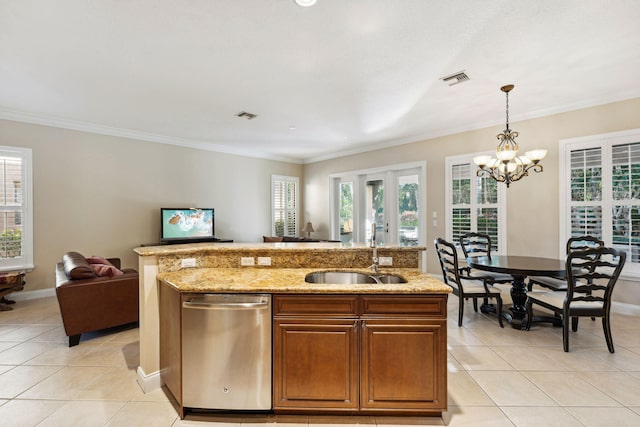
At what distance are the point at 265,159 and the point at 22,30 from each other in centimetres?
526

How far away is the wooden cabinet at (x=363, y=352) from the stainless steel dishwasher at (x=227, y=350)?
111mm

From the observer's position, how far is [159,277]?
7.43ft

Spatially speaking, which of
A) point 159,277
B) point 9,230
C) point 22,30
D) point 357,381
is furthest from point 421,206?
point 9,230

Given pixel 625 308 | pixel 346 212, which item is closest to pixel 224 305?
pixel 625 308

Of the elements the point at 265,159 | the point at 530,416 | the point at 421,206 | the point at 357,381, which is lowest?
the point at 530,416

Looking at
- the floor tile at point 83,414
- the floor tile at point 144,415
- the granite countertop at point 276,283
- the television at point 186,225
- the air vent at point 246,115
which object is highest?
the air vent at point 246,115

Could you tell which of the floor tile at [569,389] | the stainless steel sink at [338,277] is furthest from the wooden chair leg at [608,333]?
the stainless steel sink at [338,277]

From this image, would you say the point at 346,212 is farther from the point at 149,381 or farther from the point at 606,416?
the point at 606,416

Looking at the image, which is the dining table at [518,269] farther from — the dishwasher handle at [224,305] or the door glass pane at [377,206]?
the door glass pane at [377,206]

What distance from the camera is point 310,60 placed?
2.99 meters

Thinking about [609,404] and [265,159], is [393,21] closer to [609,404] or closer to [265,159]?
[609,404]

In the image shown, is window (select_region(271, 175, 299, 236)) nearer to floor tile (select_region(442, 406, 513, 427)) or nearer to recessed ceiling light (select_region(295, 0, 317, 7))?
recessed ceiling light (select_region(295, 0, 317, 7))

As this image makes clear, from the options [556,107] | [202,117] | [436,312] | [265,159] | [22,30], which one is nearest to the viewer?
[436,312]

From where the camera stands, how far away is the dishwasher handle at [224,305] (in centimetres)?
191
